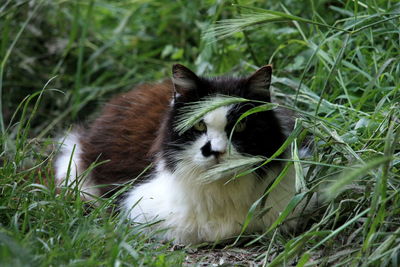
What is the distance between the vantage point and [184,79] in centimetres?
276

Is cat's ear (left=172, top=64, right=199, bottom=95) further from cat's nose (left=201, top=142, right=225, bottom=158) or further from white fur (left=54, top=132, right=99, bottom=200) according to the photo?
white fur (left=54, top=132, right=99, bottom=200)

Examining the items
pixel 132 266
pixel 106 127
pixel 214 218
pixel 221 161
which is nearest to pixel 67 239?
pixel 132 266

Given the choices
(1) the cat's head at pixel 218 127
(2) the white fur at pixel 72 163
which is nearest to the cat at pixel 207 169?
(1) the cat's head at pixel 218 127

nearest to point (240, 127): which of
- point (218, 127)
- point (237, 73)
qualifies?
point (218, 127)

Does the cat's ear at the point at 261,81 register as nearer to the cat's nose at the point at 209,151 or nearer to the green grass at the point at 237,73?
the green grass at the point at 237,73

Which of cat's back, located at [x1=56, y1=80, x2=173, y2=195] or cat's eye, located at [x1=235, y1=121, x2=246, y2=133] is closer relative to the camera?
cat's eye, located at [x1=235, y1=121, x2=246, y2=133]

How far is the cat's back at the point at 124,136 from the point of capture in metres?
3.30

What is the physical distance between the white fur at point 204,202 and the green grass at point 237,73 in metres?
0.13

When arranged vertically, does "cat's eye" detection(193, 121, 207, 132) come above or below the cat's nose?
above

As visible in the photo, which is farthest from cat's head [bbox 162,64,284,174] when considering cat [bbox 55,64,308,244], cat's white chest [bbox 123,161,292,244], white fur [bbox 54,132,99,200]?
white fur [bbox 54,132,99,200]

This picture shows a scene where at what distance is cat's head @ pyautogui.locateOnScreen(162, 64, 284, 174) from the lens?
258 centimetres

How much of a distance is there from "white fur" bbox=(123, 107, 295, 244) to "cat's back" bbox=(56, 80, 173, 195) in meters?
0.33

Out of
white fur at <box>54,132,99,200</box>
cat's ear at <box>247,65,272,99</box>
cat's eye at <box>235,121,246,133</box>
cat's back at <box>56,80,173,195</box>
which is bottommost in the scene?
white fur at <box>54,132,99,200</box>

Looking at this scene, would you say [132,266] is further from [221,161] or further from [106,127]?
[106,127]
